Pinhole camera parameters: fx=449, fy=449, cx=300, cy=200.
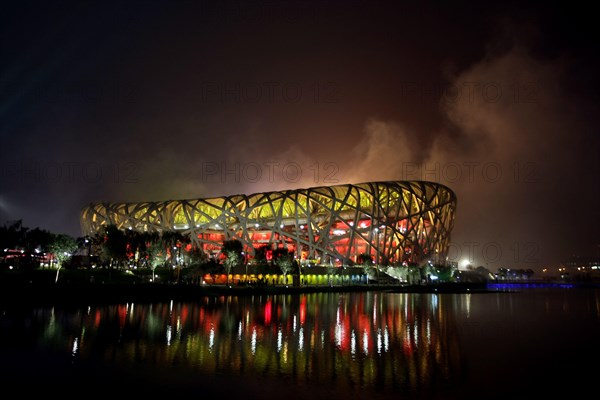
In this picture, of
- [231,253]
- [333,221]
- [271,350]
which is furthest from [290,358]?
[333,221]

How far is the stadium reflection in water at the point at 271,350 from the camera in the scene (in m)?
10.7

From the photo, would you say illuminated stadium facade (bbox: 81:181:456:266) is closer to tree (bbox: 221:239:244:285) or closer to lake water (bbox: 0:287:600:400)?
tree (bbox: 221:239:244:285)

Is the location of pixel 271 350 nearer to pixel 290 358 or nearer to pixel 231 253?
pixel 290 358

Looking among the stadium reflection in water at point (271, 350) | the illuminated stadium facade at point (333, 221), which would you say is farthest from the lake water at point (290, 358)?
the illuminated stadium facade at point (333, 221)

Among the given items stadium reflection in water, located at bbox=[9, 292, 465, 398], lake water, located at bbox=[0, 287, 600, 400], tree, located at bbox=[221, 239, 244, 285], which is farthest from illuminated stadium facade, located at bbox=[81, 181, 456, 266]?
lake water, located at bbox=[0, 287, 600, 400]

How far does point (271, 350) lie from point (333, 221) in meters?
69.8

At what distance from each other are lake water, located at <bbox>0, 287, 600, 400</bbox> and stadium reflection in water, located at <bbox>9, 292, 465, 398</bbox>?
0.13 feet

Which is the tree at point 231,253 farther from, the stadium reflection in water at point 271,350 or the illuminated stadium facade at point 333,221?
the stadium reflection in water at point 271,350

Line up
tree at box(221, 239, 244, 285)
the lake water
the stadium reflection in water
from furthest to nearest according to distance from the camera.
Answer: tree at box(221, 239, 244, 285) → the stadium reflection in water → the lake water

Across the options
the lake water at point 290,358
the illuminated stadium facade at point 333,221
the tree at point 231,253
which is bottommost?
the lake water at point 290,358

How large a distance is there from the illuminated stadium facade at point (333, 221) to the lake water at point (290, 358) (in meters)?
60.8

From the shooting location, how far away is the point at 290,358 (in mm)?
13258

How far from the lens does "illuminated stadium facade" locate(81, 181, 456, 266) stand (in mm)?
83750

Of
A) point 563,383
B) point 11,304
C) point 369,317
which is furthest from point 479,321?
point 11,304
